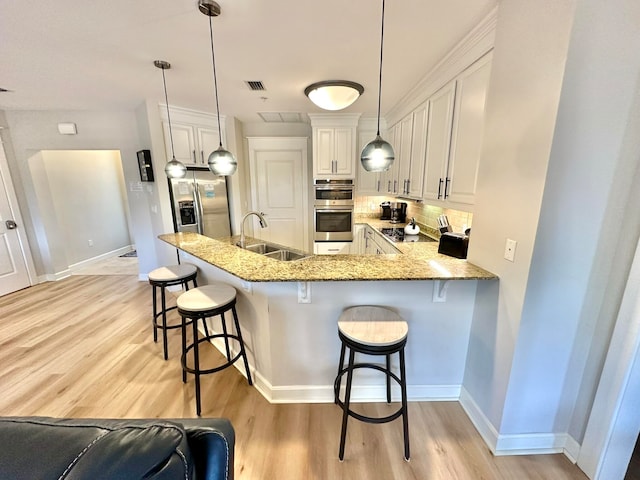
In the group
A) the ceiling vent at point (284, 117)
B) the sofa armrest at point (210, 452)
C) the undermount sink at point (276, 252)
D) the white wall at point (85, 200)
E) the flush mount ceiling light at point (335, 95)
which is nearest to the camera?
the sofa armrest at point (210, 452)

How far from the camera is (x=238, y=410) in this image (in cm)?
178

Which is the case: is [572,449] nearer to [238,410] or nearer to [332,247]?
[238,410]

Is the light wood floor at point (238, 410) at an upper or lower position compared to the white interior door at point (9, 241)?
lower

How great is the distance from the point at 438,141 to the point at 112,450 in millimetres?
2608

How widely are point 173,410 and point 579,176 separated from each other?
2738 millimetres

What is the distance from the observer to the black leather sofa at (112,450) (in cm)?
52

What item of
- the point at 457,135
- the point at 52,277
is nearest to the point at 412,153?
the point at 457,135

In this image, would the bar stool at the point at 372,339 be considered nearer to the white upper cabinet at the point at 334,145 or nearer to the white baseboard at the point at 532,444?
the white baseboard at the point at 532,444

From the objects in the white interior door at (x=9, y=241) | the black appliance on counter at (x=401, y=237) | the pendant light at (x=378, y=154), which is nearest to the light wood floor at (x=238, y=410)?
Answer: the white interior door at (x=9, y=241)

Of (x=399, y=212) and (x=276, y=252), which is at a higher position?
(x=399, y=212)

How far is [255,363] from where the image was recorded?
1.98 m

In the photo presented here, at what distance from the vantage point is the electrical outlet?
53.2 inches

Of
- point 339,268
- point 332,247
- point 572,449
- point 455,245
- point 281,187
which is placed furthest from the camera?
point 281,187

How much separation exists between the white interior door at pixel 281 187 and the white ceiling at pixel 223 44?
1486mm
